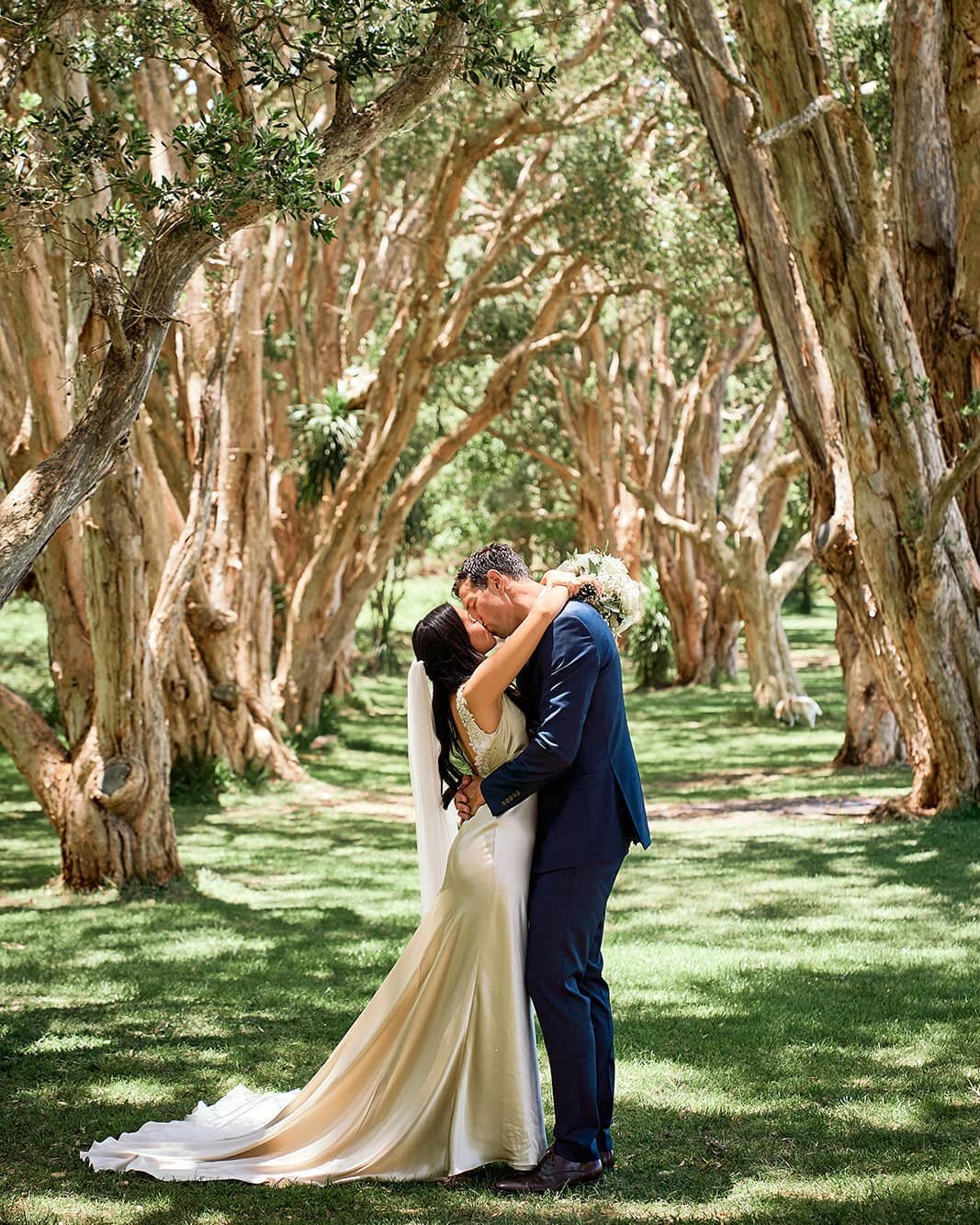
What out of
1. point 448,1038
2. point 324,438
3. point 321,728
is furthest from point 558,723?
point 321,728

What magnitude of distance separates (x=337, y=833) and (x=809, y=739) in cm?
833

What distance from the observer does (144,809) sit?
389 inches

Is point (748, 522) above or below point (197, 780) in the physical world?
above

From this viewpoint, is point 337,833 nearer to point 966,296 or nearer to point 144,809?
point 144,809

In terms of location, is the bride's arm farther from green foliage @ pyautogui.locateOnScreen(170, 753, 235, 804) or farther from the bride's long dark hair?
green foliage @ pyautogui.locateOnScreen(170, 753, 235, 804)

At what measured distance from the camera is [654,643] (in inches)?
1170

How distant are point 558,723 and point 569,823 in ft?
1.14

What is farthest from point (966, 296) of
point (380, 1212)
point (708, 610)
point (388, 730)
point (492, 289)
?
point (708, 610)

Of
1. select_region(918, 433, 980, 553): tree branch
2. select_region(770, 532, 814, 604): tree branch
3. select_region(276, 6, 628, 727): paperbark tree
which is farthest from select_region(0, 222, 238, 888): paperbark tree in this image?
select_region(770, 532, 814, 604): tree branch

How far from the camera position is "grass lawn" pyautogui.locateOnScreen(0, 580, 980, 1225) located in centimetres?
463

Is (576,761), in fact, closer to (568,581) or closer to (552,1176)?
(568,581)

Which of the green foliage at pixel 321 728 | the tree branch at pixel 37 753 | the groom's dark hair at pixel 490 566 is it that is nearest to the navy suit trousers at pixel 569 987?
the groom's dark hair at pixel 490 566

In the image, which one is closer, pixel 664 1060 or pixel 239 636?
pixel 664 1060

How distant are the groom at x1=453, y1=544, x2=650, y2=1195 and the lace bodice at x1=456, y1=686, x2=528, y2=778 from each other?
73 mm
